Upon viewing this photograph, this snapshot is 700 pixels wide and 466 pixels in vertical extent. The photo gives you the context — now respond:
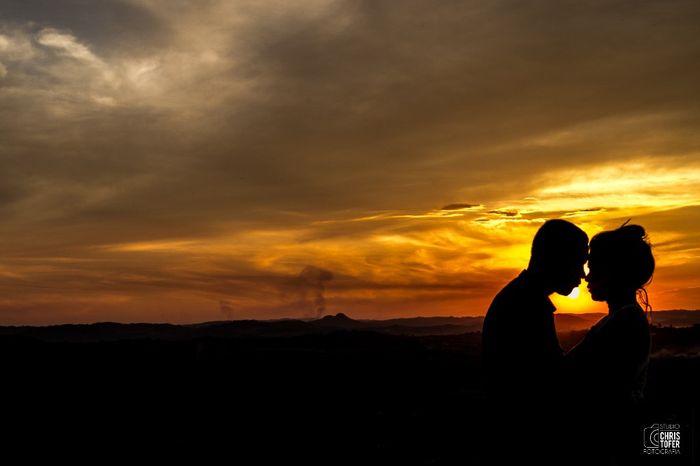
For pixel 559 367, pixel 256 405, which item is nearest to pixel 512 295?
pixel 559 367

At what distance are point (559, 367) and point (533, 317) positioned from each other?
272mm

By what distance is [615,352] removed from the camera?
3447mm

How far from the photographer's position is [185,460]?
15305 mm

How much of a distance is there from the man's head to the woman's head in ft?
0.71

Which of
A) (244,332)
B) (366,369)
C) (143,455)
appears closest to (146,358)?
(366,369)

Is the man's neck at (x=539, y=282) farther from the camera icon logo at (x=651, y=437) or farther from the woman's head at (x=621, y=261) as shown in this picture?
the camera icon logo at (x=651, y=437)

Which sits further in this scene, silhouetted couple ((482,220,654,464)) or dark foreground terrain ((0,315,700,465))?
dark foreground terrain ((0,315,700,465))

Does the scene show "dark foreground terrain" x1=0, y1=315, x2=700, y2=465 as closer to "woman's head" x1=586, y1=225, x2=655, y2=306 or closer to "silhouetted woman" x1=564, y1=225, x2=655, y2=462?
"silhouetted woman" x1=564, y1=225, x2=655, y2=462

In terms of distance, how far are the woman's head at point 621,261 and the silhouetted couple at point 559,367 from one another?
10 mm


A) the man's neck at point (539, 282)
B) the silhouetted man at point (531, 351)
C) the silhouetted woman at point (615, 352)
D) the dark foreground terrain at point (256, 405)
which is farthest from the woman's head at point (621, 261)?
the dark foreground terrain at point (256, 405)

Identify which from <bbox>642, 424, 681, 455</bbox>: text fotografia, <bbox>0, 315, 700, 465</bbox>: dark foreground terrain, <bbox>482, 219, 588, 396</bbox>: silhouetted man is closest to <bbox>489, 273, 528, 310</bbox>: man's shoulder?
<bbox>482, 219, 588, 396</bbox>: silhouetted man

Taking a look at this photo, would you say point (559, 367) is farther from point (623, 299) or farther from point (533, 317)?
point (623, 299)

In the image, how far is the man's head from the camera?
357cm

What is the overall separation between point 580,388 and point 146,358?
32.8 m
